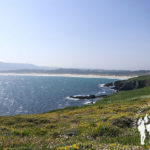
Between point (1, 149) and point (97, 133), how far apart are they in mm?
7163

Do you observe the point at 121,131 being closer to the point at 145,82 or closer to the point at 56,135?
the point at 56,135

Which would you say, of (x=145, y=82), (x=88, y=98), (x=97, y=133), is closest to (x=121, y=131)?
(x=97, y=133)

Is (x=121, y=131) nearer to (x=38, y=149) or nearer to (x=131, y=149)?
(x=131, y=149)

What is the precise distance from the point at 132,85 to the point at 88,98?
62676mm

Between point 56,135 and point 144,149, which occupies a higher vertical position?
point 144,149

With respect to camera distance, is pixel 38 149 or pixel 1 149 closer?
pixel 38 149

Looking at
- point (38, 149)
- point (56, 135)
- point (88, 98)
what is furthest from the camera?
point (88, 98)

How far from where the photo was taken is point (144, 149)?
6.44m

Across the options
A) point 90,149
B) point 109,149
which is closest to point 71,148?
point 90,149

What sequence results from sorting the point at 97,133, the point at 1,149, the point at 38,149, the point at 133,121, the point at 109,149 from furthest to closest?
the point at 133,121, the point at 97,133, the point at 1,149, the point at 38,149, the point at 109,149
